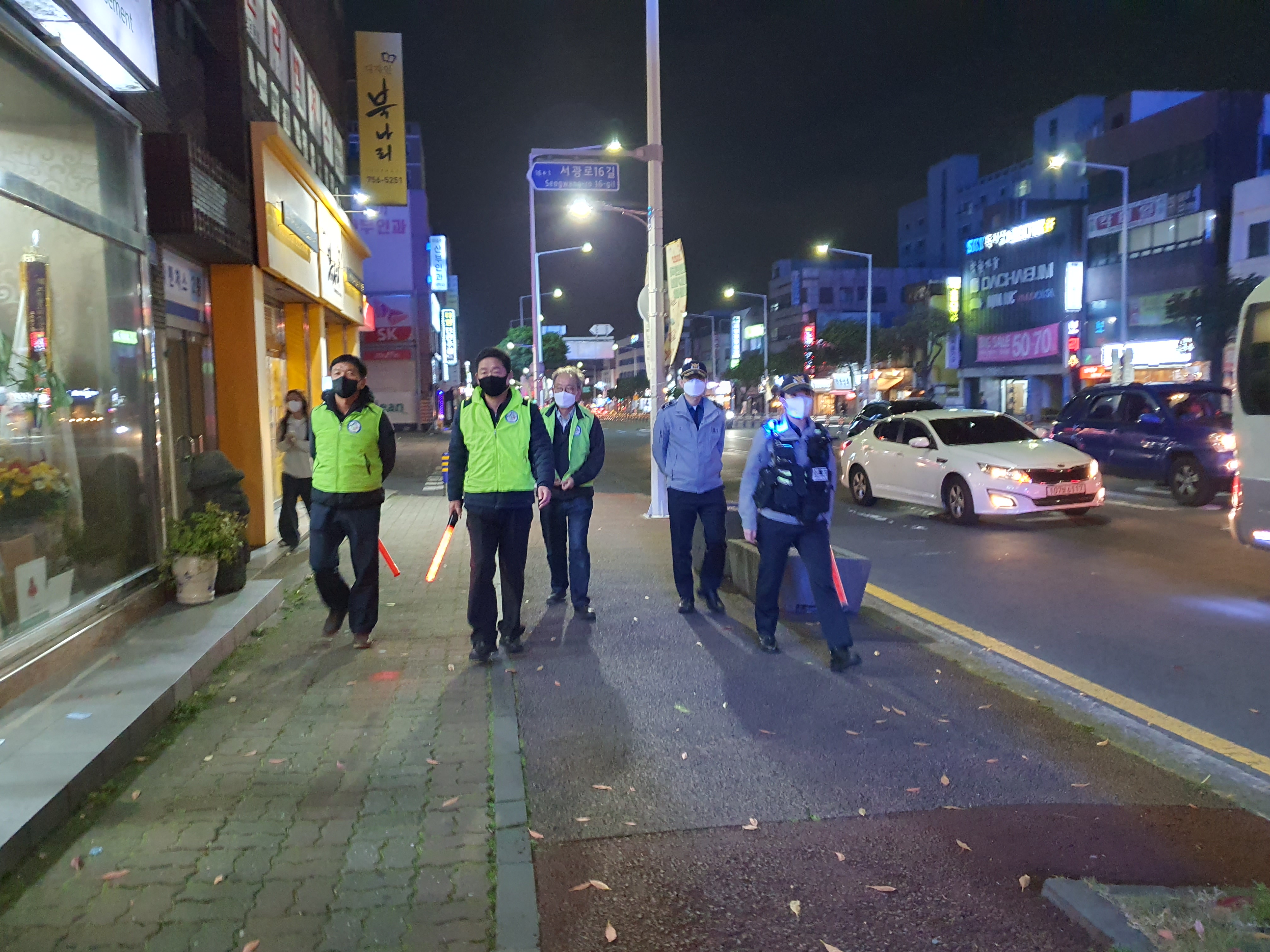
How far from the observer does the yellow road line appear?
467 cm

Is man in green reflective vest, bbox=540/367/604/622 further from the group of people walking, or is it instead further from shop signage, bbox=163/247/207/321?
shop signage, bbox=163/247/207/321

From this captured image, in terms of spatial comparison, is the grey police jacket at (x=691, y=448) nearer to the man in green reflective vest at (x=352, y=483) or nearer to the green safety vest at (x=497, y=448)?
the green safety vest at (x=497, y=448)

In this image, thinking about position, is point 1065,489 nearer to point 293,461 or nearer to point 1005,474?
point 1005,474

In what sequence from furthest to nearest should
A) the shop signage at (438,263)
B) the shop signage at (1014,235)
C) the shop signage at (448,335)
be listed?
the shop signage at (448,335)
the shop signage at (438,263)
the shop signage at (1014,235)

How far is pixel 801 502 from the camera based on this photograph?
5855 mm

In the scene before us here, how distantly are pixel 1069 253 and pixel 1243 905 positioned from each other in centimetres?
5160


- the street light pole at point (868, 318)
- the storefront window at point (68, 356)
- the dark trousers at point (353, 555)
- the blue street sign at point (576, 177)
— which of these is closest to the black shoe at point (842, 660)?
the dark trousers at point (353, 555)

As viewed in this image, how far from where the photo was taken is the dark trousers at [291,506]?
10.5m

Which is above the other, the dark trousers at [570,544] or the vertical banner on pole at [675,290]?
the vertical banner on pole at [675,290]

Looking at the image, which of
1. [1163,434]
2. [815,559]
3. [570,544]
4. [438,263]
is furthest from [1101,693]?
[438,263]

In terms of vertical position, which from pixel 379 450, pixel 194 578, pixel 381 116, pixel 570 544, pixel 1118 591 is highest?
pixel 381 116

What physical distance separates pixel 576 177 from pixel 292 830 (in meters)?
12.1

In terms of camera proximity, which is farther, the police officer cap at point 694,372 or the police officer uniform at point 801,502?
the police officer cap at point 694,372

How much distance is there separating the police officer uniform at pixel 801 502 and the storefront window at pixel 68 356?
4.32 m
